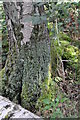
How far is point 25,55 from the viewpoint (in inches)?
79.7

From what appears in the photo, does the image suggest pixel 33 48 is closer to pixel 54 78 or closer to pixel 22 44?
pixel 22 44

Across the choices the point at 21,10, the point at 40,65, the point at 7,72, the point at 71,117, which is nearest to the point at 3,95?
the point at 7,72

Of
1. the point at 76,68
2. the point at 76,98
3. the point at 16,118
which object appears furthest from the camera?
the point at 76,68

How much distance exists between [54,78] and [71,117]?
0.64 meters

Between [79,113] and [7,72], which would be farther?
[7,72]

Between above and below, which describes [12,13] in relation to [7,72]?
above

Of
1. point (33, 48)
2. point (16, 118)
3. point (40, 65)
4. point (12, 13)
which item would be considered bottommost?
point (16, 118)

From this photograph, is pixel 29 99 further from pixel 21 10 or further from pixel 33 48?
pixel 21 10

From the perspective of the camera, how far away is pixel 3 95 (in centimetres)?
222

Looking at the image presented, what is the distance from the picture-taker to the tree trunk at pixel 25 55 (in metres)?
1.93

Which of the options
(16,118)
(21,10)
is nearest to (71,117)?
(16,118)

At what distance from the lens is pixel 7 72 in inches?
87.4

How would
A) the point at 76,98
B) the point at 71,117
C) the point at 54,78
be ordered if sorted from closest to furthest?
the point at 71,117, the point at 76,98, the point at 54,78

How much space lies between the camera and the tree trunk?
1.93 m
